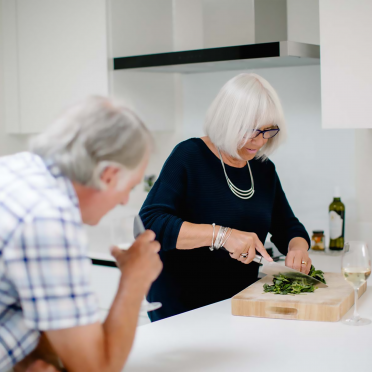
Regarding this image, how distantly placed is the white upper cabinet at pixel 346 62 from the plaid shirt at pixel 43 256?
1.45 metres

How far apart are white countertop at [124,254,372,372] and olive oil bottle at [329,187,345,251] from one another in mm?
1020

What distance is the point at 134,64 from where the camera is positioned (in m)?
2.52

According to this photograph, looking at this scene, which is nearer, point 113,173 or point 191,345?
point 113,173

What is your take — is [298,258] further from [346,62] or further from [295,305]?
[346,62]

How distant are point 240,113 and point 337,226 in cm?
99

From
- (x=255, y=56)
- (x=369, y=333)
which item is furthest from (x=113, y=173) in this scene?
(x=255, y=56)

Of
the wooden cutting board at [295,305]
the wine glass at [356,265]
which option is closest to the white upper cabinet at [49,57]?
the wooden cutting board at [295,305]

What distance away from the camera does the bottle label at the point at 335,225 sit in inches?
96.5

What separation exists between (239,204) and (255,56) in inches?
24.3

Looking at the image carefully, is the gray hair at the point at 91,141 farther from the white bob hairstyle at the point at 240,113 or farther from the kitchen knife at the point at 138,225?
the white bob hairstyle at the point at 240,113

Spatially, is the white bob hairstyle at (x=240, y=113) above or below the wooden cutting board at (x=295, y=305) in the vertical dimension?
above

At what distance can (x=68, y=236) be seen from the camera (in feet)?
2.53

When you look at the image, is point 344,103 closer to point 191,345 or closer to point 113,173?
point 191,345

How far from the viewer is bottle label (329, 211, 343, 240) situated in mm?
2451
